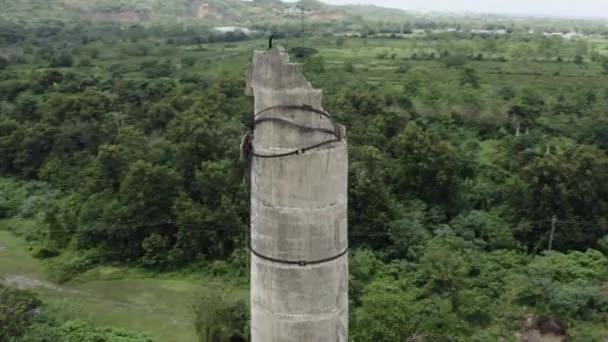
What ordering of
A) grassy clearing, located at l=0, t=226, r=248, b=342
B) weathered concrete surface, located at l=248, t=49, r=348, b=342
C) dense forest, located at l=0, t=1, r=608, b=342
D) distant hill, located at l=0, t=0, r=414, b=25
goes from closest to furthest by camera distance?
1. weathered concrete surface, located at l=248, t=49, r=348, b=342
2. dense forest, located at l=0, t=1, r=608, b=342
3. grassy clearing, located at l=0, t=226, r=248, b=342
4. distant hill, located at l=0, t=0, r=414, b=25

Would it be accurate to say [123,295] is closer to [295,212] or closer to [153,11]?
[295,212]

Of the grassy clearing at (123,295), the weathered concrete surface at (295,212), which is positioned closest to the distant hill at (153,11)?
the grassy clearing at (123,295)

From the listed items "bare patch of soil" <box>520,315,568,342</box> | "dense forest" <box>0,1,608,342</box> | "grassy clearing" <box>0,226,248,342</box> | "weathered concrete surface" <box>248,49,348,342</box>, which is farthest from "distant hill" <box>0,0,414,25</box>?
"weathered concrete surface" <box>248,49,348,342</box>

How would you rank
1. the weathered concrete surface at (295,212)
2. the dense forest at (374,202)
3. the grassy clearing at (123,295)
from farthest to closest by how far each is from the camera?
the grassy clearing at (123,295) < the dense forest at (374,202) < the weathered concrete surface at (295,212)

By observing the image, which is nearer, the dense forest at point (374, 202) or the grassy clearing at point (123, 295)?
the dense forest at point (374, 202)

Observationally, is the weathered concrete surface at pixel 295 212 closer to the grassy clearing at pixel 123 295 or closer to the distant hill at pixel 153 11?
the grassy clearing at pixel 123 295

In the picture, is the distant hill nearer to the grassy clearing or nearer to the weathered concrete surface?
the grassy clearing

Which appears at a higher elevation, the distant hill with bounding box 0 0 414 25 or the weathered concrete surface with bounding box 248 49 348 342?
the distant hill with bounding box 0 0 414 25

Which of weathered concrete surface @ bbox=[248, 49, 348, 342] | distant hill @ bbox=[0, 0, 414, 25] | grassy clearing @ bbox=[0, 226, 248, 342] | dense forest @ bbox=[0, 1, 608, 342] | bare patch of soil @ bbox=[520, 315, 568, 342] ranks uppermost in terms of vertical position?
distant hill @ bbox=[0, 0, 414, 25]
